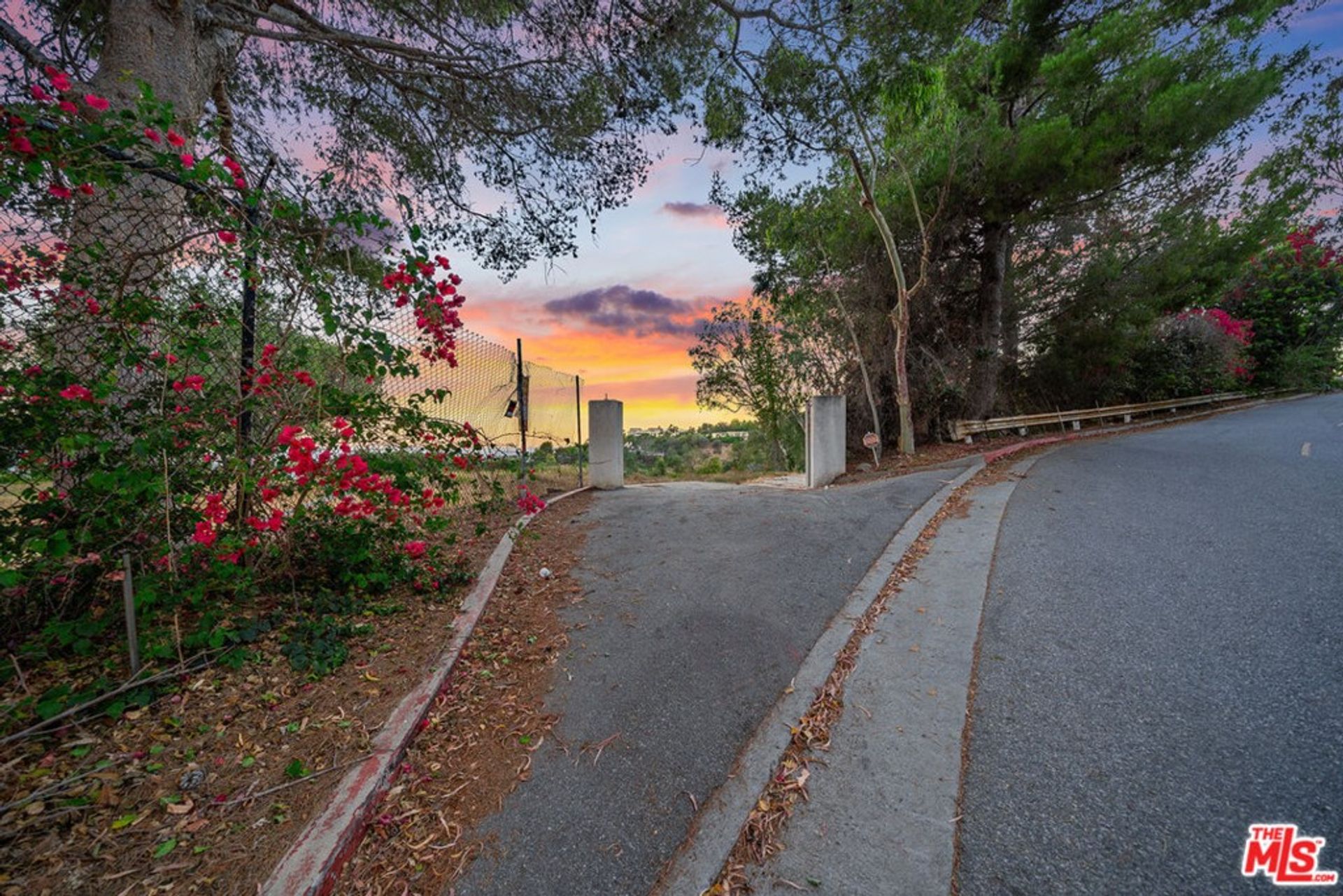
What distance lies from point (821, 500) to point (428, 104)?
6431mm

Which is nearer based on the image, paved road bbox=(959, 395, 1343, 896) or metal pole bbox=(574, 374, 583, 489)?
paved road bbox=(959, 395, 1343, 896)

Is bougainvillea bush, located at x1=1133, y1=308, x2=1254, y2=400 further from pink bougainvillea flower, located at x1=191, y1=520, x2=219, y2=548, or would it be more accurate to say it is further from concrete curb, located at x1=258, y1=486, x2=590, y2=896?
pink bougainvillea flower, located at x1=191, y1=520, x2=219, y2=548

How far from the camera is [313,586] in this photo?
2990 mm

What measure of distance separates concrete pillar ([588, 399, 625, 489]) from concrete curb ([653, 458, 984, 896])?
15.2ft

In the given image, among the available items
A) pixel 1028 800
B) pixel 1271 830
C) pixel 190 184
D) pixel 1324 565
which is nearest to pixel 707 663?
pixel 1028 800

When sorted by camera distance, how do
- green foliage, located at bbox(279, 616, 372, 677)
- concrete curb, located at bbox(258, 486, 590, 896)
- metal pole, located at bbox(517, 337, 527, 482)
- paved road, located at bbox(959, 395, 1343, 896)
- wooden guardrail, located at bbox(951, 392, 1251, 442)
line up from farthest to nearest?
wooden guardrail, located at bbox(951, 392, 1251, 442)
metal pole, located at bbox(517, 337, 527, 482)
green foliage, located at bbox(279, 616, 372, 677)
paved road, located at bbox(959, 395, 1343, 896)
concrete curb, located at bbox(258, 486, 590, 896)

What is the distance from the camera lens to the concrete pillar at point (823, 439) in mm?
7984

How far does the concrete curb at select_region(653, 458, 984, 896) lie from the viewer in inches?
60.3

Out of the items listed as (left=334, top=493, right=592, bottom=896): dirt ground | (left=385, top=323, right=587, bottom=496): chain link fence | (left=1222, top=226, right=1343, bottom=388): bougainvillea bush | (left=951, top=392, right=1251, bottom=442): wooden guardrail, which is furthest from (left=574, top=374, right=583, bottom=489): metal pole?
(left=1222, top=226, right=1343, bottom=388): bougainvillea bush

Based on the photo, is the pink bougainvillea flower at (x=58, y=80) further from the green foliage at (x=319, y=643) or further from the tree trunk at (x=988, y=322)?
the tree trunk at (x=988, y=322)

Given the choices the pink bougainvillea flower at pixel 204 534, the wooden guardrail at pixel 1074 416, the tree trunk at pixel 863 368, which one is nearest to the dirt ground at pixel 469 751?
the pink bougainvillea flower at pixel 204 534

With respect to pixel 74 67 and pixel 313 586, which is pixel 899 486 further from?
pixel 74 67

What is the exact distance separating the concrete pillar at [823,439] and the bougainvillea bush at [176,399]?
20.4 ft

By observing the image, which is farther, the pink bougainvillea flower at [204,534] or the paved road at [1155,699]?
the pink bougainvillea flower at [204,534]
